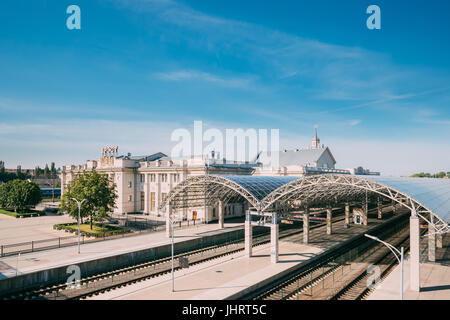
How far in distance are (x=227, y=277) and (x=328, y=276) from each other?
9.48 meters

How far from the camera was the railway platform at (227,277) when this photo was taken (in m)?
21.3

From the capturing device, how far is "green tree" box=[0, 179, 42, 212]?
6494cm

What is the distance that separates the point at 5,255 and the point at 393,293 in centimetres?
3589

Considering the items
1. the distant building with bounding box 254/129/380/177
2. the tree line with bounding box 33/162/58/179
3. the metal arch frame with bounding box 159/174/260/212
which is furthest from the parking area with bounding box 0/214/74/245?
the tree line with bounding box 33/162/58/179

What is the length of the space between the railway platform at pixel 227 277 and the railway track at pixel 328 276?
80 centimetres

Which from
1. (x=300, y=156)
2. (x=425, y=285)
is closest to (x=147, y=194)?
(x=300, y=156)

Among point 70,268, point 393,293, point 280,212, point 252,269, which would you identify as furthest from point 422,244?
point 70,268

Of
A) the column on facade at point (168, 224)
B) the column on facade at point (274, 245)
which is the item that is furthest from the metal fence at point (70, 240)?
the column on facade at point (274, 245)

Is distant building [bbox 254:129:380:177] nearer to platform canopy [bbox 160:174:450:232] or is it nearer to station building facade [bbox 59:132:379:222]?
station building facade [bbox 59:132:379:222]

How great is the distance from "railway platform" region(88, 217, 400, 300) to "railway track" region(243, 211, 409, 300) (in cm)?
80

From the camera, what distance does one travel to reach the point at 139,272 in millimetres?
28016

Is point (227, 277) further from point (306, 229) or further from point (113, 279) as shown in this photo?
point (306, 229)
